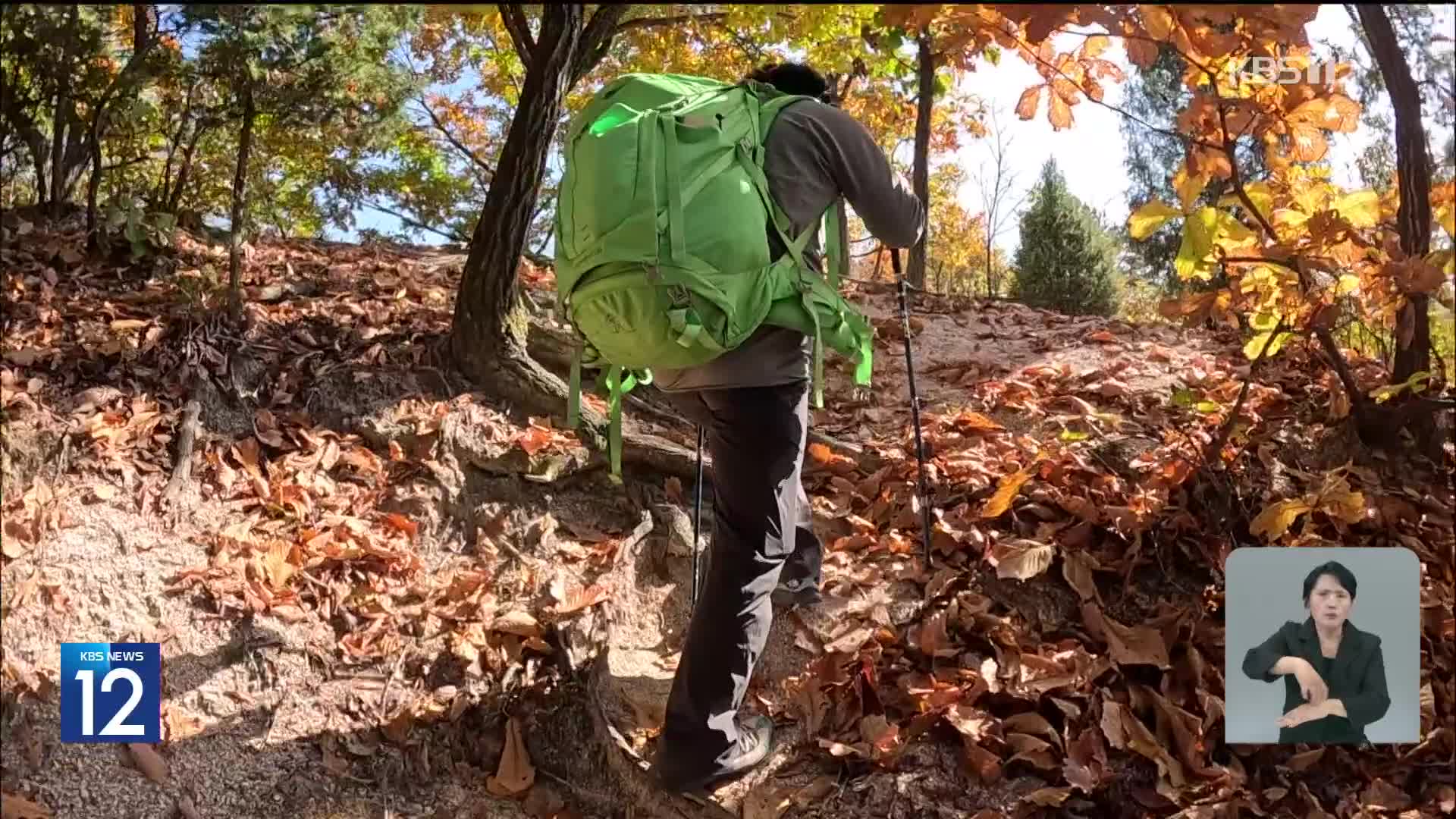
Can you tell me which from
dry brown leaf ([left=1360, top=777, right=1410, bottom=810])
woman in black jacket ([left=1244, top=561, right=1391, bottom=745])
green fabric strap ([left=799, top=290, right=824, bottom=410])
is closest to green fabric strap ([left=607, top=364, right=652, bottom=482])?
green fabric strap ([left=799, top=290, right=824, bottom=410])

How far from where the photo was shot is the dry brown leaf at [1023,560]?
204cm

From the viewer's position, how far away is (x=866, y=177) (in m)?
1.68

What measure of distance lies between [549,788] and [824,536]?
84cm

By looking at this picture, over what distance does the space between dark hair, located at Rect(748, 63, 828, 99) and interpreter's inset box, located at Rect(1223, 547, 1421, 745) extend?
115cm

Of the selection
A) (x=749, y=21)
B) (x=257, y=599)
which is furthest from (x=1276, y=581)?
(x=257, y=599)

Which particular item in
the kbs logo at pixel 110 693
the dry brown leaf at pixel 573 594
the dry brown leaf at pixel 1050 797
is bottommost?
the dry brown leaf at pixel 1050 797

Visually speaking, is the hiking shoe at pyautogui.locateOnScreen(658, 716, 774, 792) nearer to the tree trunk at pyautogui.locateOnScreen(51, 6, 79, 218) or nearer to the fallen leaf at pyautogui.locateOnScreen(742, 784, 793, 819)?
the fallen leaf at pyautogui.locateOnScreen(742, 784, 793, 819)

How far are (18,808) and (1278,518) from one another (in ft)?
7.29

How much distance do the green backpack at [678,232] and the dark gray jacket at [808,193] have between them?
36 mm

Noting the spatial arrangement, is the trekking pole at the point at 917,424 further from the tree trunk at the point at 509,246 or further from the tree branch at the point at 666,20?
the tree trunk at the point at 509,246

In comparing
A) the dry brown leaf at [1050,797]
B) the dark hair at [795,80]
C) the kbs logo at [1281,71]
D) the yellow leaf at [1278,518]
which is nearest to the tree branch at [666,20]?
the dark hair at [795,80]

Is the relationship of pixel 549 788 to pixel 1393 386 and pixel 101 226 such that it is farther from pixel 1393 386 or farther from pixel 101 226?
pixel 1393 386

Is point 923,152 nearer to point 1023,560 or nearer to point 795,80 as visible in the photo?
point 795,80

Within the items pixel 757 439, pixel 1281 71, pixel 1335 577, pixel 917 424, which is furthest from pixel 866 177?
pixel 1335 577
